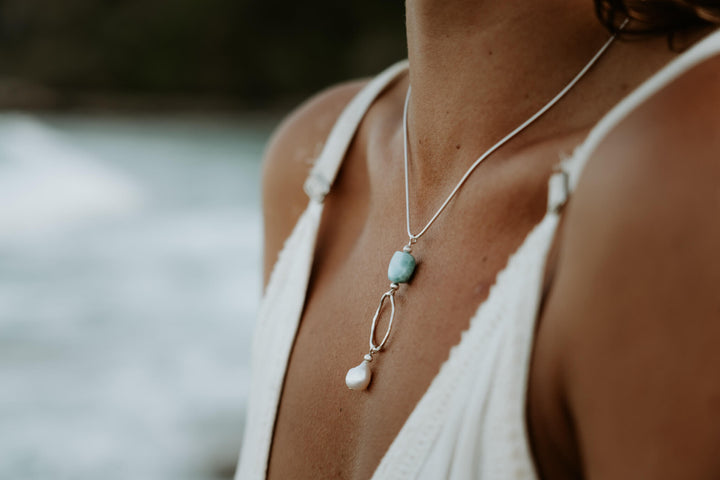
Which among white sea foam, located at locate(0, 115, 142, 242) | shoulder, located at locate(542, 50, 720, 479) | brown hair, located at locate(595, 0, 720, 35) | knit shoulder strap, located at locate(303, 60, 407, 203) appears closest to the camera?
shoulder, located at locate(542, 50, 720, 479)

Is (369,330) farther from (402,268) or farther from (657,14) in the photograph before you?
(657,14)

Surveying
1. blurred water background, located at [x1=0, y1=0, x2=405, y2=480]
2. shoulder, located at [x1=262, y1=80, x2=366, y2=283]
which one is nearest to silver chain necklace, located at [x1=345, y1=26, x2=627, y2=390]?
shoulder, located at [x1=262, y1=80, x2=366, y2=283]

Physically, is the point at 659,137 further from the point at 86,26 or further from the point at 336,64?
the point at 86,26

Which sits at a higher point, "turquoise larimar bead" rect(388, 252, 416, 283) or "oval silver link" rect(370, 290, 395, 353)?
"turquoise larimar bead" rect(388, 252, 416, 283)

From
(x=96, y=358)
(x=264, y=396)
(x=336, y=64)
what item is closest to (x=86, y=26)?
(x=336, y=64)

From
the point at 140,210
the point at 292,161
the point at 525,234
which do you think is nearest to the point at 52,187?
the point at 140,210

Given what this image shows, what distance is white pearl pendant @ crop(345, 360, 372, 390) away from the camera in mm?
742

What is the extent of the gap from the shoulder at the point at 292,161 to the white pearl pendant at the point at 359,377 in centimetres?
33

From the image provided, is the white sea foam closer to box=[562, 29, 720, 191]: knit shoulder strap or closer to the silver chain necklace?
the silver chain necklace

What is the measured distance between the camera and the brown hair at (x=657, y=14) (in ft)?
2.02

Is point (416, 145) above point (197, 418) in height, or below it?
below

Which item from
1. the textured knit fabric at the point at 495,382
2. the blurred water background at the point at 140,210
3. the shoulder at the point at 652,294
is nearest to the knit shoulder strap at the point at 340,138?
the textured knit fabric at the point at 495,382

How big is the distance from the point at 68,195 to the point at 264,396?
617 centimetres

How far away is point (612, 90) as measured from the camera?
0.68 metres
